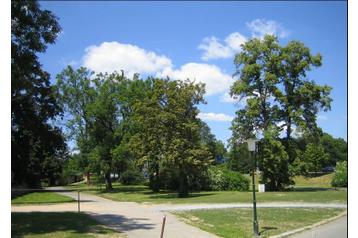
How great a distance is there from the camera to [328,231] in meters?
15.9

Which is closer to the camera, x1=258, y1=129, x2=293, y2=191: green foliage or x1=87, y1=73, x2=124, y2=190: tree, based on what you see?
x1=258, y1=129, x2=293, y2=191: green foliage

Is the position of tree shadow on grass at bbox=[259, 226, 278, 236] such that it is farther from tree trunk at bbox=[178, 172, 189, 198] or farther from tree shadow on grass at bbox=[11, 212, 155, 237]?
tree trunk at bbox=[178, 172, 189, 198]

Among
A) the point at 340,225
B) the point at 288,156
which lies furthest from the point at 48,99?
the point at 288,156

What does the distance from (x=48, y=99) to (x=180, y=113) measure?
1557cm

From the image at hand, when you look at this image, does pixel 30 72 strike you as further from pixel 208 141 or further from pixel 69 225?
pixel 208 141

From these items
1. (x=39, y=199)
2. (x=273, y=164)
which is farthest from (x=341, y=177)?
(x=39, y=199)

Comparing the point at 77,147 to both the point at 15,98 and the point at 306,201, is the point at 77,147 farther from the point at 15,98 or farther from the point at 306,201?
the point at 15,98

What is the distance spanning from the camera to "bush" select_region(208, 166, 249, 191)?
141ft

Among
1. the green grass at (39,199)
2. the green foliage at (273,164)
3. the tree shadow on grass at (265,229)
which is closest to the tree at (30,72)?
the tree shadow on grass at (265,229)

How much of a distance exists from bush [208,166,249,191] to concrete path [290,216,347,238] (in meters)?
24.8

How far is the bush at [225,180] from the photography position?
141ft

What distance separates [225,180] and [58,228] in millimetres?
30086

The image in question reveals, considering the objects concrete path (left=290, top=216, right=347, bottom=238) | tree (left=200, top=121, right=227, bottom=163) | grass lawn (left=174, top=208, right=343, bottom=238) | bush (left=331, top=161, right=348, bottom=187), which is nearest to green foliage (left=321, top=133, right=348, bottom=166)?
tree (left=200, top=121, right=227, bottom=163)
